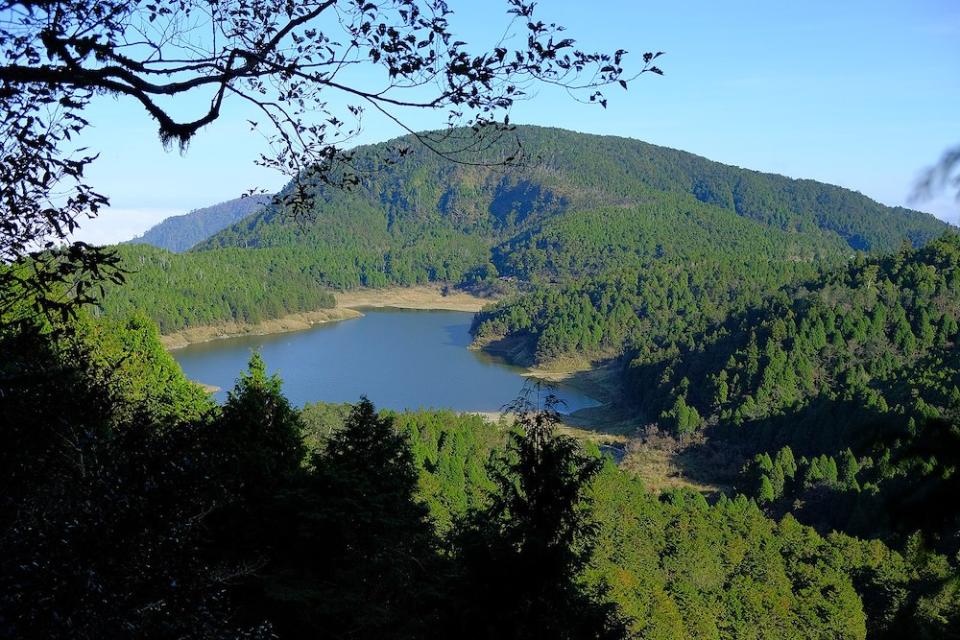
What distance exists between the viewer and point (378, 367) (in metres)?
60.8

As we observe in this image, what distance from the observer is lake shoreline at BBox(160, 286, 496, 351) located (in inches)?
2896

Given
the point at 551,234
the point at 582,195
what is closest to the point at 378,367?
the point at 551,234

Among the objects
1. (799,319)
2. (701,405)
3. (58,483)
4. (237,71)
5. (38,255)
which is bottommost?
(701,405)

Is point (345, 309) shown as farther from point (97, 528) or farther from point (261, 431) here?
point (97, 528)

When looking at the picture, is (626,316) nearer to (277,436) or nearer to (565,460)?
(277,436)

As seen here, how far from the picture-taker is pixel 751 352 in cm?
4478

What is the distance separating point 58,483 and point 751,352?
4317 cm

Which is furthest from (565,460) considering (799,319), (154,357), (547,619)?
(799,319)

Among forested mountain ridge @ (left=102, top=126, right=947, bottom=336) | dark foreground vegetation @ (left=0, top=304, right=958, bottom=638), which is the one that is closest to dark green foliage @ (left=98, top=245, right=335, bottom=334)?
forested mountain ridge @ (left=102, top=126, right=947, bottom=336)

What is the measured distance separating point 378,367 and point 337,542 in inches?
1994

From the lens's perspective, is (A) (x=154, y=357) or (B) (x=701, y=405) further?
(B) (x=701, y=405)

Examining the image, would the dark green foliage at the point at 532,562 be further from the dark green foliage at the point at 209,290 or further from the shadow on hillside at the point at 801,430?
the dark green foliage at the point at 209,290

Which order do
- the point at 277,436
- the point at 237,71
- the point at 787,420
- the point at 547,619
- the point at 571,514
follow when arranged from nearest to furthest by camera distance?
the point at 237,71 < the point at 547,619 < the point at 571,514 < the point at 277,436 < the point at 787,420

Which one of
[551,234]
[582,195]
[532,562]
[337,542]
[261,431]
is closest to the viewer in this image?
[532,562]
